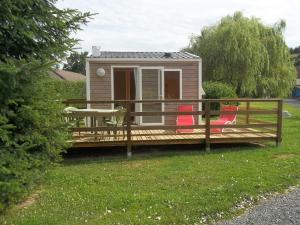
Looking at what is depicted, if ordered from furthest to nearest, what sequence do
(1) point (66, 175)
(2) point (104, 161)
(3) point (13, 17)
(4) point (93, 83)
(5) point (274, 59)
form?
(5) point (274, 59)
(4) point (93, 83)
(2) point (104, 161)
(1) point (66, 175)
(3) point (13, 17)

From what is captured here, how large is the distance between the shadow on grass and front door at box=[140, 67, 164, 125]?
184 cm

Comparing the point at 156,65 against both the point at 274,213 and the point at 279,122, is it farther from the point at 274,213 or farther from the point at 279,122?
the point at 274,213

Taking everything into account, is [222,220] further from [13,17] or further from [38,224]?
[13,17]

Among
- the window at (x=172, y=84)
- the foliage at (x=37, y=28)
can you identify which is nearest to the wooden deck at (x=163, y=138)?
the window at (x=172, y=84)

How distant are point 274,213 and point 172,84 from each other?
24.4 feet

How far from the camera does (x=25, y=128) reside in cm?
454

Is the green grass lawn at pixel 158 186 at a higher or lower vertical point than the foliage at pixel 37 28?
lower

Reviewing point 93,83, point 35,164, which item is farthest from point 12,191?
point 93,83

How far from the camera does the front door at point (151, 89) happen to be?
11.8 meters

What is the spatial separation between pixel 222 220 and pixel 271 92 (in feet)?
81.6

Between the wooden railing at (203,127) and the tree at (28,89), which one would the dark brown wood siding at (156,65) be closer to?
the wooden railing at (203,127)

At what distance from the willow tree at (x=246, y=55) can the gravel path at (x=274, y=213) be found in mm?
20509

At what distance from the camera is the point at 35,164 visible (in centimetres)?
452

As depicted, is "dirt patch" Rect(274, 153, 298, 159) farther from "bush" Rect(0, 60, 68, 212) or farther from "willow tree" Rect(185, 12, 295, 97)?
"willow tree" Rect(185, 12, 295, 97)
